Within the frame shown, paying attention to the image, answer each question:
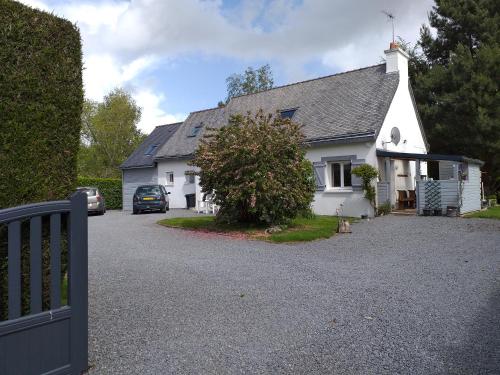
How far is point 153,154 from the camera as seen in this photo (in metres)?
28.8

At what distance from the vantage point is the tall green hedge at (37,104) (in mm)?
3535

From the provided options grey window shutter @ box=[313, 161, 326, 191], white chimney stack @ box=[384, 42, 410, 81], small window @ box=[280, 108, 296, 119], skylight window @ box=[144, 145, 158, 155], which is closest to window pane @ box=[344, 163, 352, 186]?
grey window shutter @ box=[313, 161, 326, 191]

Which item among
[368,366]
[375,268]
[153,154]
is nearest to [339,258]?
[375,268]

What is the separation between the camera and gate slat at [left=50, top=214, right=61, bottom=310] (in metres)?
3.41

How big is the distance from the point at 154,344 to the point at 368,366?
2.02 metres

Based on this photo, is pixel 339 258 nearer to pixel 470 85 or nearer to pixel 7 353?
pixel 7 353

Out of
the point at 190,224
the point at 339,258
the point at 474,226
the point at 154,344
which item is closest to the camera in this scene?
the point at 154,344

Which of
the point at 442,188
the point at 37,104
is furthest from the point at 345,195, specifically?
the point at 37,104

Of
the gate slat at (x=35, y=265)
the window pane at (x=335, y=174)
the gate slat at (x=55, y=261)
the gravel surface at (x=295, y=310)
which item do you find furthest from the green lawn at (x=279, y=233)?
the gate slat at (x=35, y=265)

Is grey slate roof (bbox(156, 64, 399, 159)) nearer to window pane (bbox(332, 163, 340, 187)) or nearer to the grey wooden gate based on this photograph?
window pane (bbox(332, 163, 340, 187))

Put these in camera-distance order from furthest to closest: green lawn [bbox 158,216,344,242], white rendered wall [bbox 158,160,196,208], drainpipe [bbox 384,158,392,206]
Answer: white rendered wall [bbox 158,160,196,208] < drainpipe [bbox 384,158,392,206] < green lawn [bbox 158,216,344,242]

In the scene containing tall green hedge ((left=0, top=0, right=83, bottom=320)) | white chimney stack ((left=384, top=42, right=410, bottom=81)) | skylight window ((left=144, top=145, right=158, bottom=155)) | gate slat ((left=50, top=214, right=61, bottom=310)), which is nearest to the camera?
gate slat ((left=50, top=214, right=61, bottom=310))

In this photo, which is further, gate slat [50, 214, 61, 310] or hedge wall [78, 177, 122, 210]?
hedge wall [78, 177, 122, 210]

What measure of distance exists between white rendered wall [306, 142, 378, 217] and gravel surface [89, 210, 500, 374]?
7.17m
